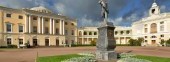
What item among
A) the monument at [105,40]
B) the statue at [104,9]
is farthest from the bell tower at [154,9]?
the monument at [105,40]

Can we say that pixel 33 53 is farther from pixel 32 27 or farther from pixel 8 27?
pixel 32 27

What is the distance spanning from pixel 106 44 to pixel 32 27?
48.0 m

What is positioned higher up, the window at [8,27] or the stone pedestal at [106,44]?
the window at [8,27]

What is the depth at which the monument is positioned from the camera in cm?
1470

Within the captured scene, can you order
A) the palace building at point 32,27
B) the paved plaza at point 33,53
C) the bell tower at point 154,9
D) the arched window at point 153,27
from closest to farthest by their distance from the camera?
1. the paved plaza at point 33,53
2. the palace building at point 32,27
3. the arched window at point 153,27
4. the bell tower at point 154,9

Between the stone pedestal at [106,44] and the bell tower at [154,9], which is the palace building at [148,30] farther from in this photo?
the stone pedestal at [106,44]

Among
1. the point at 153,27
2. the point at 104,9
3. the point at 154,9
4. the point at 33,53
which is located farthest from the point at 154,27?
the point at 104,9

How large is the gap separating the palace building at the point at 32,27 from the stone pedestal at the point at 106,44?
43508mm

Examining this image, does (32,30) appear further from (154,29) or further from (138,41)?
(154,29)

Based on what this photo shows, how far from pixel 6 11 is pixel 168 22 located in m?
55.2

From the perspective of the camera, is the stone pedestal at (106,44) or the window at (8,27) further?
the window at (8,27)

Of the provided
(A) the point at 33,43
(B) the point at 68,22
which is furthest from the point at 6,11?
(B) the point at 68,22

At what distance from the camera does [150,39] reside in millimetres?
79812

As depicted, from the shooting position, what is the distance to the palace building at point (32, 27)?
5335 cm
